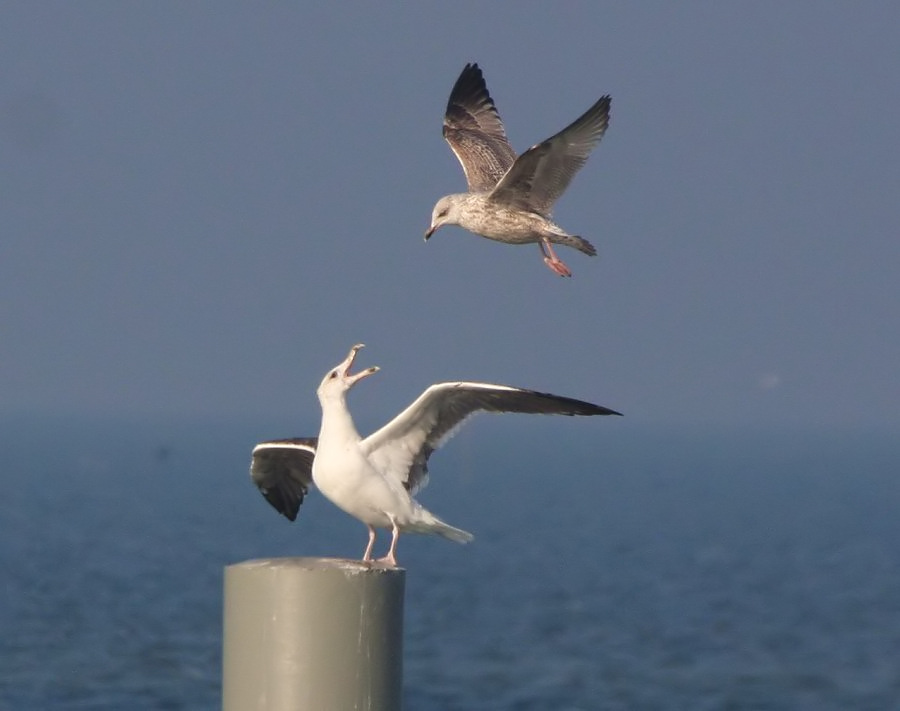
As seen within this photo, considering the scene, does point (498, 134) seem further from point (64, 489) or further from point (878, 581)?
point (64, 489)

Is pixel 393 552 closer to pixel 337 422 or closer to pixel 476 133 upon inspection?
pixel 337 422

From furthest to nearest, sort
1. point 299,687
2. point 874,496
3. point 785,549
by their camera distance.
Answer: point 874,496
point 785,549
point 299,687

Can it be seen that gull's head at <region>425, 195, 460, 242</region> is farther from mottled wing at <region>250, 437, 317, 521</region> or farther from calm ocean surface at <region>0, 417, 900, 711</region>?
mottled wing at <region>250, 437, 317, 521</region>

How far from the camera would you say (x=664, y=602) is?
52156 millimetres

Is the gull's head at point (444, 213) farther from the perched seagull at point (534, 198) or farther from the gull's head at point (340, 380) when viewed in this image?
the gull's head at point (340, 380)

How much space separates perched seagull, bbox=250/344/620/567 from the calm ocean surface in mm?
344

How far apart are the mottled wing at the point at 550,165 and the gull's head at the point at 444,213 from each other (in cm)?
49

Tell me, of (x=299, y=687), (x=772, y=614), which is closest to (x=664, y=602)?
(x=772, y=614)

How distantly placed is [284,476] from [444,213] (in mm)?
3782

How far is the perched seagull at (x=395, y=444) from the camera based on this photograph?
38.4 ft

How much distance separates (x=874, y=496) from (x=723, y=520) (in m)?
29.1

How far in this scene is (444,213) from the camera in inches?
659

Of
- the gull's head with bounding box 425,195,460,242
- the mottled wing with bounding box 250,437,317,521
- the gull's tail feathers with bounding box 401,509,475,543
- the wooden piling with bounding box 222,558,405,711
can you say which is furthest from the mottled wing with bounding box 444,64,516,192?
the wooden piling with bounding box 222,558,405,711

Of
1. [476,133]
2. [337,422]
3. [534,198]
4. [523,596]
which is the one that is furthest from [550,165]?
[523,596]
